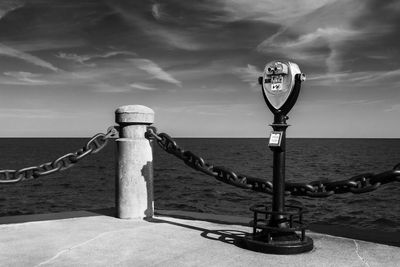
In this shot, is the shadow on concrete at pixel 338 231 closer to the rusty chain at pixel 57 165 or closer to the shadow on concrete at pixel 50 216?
the shadow on concrete at pixel 50 216

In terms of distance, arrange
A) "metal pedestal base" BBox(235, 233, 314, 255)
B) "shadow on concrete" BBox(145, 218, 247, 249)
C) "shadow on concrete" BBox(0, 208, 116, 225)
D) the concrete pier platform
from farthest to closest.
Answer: "shadow on concrete" BBox(0, 208, 116, 225)
"shadow on concrete" BBox(145, 218, 247, 249)
"metal pedestal base" BBox(235, 233, 314, 255)
the concrete pier platform

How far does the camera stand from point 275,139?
430cm

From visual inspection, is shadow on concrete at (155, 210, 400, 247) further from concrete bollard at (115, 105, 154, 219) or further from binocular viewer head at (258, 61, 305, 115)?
binocular viewer head at (258, 61, 305, 115)

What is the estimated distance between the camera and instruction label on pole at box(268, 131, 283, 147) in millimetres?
4260

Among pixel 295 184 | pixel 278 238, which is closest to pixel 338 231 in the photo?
pixel 295 184

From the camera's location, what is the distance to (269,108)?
14.7ft

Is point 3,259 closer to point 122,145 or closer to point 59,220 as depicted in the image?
point 59,220

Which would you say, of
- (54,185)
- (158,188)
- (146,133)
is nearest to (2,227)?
(146,133)

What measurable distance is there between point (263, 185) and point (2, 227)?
3087mm

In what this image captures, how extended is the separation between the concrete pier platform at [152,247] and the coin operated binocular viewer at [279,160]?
10 centimetres

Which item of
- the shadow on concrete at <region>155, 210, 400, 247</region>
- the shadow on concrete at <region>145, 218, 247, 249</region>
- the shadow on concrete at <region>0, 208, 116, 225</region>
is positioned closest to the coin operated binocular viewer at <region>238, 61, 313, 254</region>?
the shadow on concrete at <region>145, 218, 247, 249</region>

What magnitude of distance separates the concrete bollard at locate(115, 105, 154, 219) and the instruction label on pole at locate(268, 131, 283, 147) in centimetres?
201

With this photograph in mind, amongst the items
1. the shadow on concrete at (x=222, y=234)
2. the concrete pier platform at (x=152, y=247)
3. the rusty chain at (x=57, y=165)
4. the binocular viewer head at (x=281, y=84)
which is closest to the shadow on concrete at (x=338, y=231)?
the concrete pier platform at (x=152, y=247)

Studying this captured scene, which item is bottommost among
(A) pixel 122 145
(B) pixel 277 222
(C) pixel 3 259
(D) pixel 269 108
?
(C) pixel 3 259
